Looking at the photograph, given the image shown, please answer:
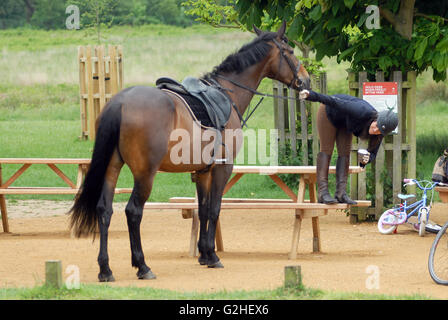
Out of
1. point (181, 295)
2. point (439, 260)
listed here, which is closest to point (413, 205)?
point (439, 260)

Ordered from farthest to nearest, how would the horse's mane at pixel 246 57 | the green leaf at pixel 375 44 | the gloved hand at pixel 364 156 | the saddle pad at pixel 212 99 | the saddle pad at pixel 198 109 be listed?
1. the green leaf at pixel 375 44
2. the horse's mane at pixel 246 57
3. the gloved hand at pixel 364 156
4. the saddle pad at pixel 212 99
5. the saddle pad at pixel 198 109

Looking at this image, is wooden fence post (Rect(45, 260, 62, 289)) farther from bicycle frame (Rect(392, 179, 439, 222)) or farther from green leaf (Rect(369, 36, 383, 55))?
green leaf (Rect(369, 36, 383, 55))

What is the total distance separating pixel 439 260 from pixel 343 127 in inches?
73.7

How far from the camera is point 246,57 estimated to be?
9312 millimetres

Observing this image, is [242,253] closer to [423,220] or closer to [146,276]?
[146,276]

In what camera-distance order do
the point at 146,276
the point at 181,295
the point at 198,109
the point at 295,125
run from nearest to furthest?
the point at 181,295 → the point at 146,276 → the point at 198,109 → the point at 295,125

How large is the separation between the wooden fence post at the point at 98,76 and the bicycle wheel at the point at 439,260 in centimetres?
1429

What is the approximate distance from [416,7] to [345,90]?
1823cm

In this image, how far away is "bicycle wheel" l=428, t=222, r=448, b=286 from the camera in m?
7.86

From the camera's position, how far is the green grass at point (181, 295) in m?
6.49

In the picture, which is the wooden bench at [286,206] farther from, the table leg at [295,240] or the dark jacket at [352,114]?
the dark jacket at [352,114]

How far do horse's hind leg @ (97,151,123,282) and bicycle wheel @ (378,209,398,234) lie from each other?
15.4 feet

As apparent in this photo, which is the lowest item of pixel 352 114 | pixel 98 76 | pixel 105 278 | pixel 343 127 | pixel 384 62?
pixel 105 278

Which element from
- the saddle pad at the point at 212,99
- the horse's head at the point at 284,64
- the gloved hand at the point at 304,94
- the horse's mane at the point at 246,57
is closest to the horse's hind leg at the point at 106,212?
the saddle pad at the point at 212,99
